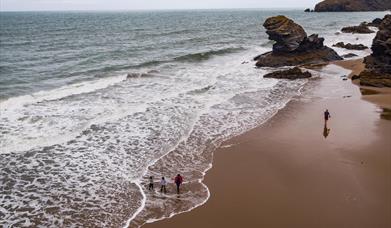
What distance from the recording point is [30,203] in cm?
1538

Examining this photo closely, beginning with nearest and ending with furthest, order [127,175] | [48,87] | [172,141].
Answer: [127,175]
[172,141]
[48,87]

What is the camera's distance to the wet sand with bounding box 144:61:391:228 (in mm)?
13844

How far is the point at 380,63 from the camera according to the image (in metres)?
36.2

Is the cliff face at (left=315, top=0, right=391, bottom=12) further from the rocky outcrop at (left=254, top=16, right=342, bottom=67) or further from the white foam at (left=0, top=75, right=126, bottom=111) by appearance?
the white foam at (left=0, top=75, right=126, bottom=111)

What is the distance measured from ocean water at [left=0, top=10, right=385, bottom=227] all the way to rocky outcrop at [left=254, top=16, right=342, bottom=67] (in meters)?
3.51

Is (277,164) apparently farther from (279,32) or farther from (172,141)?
(279,32)

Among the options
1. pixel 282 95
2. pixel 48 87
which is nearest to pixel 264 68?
pixel 282 95

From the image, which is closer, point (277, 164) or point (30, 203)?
point (30, 203)

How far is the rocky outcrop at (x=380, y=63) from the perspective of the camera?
32.6 m

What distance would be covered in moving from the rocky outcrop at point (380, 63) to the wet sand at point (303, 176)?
331 inches

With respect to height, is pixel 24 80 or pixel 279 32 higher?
pixel 279 32

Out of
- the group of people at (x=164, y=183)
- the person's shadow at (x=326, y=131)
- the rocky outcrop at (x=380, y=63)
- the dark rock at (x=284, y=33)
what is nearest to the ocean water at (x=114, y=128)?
the group of people at (x=164, y=183)

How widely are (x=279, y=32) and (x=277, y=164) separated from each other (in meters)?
28.1

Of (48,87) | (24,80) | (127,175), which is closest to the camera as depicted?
(127,175)
